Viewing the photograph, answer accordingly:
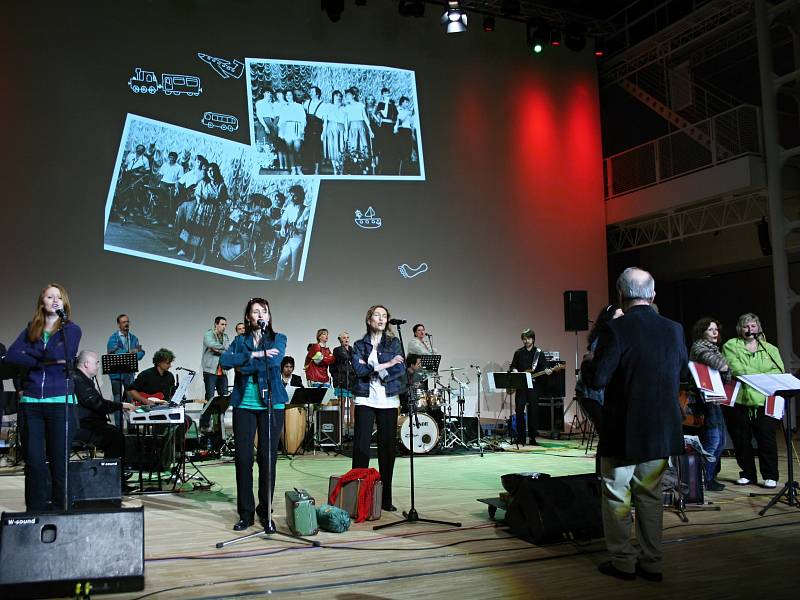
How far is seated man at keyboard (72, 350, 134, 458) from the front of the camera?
6.26 meters

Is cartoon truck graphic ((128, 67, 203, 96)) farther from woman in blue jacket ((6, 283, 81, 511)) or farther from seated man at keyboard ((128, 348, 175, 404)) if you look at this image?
woman in blue jacket ((6, 283, 81, 511))

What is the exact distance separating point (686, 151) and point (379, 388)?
10.1 meters

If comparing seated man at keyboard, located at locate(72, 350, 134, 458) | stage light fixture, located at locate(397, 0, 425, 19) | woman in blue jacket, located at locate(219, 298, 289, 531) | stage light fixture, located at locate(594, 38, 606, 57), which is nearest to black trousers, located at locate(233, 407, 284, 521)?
woman in blue jacket, located at locate(219, 298, 289, 531)

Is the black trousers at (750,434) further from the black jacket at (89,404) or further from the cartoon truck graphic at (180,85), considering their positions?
the cartoon truck graphic at (180,85)

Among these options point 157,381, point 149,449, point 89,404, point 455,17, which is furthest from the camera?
point 455,17

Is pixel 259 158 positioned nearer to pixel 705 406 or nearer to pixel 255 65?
pixel 255 65

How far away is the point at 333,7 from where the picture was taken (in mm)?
11953

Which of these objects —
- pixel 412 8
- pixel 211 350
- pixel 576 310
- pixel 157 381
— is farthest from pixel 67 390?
pixel 576 310

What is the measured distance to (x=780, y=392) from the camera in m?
5.28

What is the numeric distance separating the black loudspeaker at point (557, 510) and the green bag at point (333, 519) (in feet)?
3.66

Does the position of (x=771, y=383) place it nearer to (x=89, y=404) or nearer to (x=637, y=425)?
(x=637, y=425)

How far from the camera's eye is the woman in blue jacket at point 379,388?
547 centimetres

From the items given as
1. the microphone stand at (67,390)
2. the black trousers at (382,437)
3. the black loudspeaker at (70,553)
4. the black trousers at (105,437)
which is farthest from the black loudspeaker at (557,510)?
the black trousers at (105,437)

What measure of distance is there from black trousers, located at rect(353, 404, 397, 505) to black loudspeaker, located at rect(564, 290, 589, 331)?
320 inches
